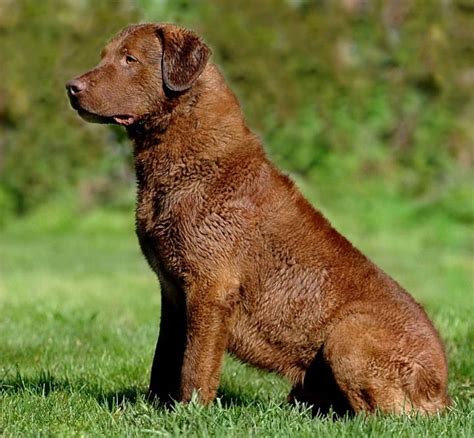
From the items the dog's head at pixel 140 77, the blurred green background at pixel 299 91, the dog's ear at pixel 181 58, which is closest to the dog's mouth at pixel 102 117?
the dog's head at pixel 140 77

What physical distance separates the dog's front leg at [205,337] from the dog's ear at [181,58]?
33.1 inches

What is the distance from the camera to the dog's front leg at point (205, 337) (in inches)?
163

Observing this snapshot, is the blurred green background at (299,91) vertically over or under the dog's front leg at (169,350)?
over

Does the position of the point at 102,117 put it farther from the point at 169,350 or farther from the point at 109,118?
the point at 169,350

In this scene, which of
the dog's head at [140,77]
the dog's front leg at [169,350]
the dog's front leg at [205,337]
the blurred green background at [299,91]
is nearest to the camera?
the dog's front leg at [205,337]

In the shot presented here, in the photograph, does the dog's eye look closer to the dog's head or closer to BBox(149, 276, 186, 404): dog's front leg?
the dog's head

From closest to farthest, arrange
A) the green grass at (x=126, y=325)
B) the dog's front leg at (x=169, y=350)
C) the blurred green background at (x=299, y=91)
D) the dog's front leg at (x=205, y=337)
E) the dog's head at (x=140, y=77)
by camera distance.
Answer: the green grass at (x=126, y=325)
the dog's front leg at (x=205, y=337)
the dog's head at (x=140, y=77)
the dog's front leg at (x=169, y=350)
the blurred green background at (x=299, y=91)

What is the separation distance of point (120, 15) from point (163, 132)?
445 inches

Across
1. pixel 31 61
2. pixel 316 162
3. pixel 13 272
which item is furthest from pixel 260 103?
pixel 13 272

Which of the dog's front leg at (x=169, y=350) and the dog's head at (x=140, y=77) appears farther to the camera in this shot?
the dog's front leg at (x=169, y=350)

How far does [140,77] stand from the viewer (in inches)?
169

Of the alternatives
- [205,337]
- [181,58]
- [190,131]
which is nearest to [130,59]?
[181,58]

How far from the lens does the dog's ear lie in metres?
4.22

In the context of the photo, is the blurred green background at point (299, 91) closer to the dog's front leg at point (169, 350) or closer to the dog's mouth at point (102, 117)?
the dog's front leg at point (169, 350)
